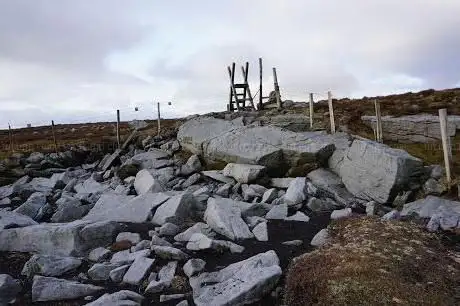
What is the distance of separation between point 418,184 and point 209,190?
26.4ft

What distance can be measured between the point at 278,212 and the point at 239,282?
18.6 feet

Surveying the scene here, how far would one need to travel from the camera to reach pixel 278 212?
49.8 ft

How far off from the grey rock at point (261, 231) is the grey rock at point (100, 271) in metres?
3.86

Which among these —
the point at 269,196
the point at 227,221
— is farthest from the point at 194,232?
the point at 269,196

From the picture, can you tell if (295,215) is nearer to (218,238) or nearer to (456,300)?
(218,238)

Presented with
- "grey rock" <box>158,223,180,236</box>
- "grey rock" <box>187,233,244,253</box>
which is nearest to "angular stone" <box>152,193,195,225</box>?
"grey rock" <box>158,223,180,236</box>

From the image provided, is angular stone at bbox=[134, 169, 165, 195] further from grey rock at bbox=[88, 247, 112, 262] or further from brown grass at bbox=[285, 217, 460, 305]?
brown grass at bbox=[285, 217, 460, 305]

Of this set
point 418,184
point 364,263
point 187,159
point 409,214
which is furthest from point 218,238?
point 187,159

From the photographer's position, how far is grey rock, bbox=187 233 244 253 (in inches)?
460

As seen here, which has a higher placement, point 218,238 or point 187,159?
point 187,159

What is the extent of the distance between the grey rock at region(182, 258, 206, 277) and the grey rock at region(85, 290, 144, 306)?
50.9 inches

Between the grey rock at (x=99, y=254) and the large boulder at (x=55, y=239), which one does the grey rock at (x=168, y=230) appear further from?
the grey rock at (x=99, y=254)

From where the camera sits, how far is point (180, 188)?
21.1 metres

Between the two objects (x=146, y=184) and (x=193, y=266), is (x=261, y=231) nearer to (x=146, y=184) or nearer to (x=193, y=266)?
(x=193, y=266)
